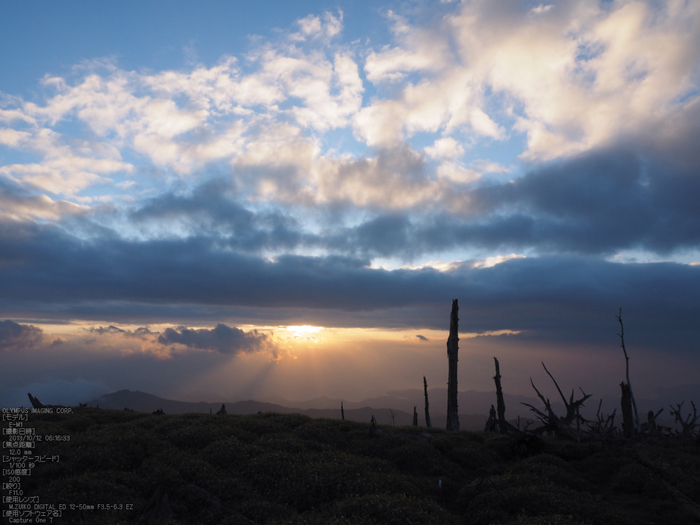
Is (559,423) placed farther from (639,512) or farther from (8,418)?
(8,418)

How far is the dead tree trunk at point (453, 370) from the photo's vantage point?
42906 millimetres

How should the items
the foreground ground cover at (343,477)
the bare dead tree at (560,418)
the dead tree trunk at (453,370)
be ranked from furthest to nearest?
the dead tree trunk at (453,370) < the bare dead tree at (560,418) < the foreground ground cover at (343,477)

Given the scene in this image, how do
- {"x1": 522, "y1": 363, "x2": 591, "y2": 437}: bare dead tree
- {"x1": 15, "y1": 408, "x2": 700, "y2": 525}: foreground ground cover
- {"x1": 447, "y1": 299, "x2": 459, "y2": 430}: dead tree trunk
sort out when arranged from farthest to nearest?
{"x1": 447, "y1": 299, "x2": 459, "y2": 430}: dead tree trunk
{"x1": 522, "y1": 363, "x2": 591, "y2": 437}: bare dead tree
{"x1": 15, "y1": 408, "x2": 700, "y2": 525}: foreground ground cover

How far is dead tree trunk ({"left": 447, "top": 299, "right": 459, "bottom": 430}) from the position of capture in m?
42.9

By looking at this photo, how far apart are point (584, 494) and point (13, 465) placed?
29169 mm

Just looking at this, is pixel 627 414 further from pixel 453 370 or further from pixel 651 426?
pixel 453 370

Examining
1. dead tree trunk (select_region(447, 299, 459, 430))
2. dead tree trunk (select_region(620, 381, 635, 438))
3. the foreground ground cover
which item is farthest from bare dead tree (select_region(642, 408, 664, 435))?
dead tree trunk (select_region(447, 299, 459, 430))

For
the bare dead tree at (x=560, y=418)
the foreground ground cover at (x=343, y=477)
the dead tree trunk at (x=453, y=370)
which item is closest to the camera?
the foreground ground cover at (x=343, y=477)

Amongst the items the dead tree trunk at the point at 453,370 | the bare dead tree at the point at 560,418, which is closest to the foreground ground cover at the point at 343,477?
the bare dead tree at the point at 560,418

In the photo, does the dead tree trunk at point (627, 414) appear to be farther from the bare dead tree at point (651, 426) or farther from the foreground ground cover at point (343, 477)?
the foreground ground cover at point (343, 477)

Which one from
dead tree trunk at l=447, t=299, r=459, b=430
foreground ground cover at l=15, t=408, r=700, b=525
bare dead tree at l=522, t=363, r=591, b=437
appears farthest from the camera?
dead tree trunk at l=447, t=299, r=459, b=430

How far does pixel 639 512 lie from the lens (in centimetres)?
1862

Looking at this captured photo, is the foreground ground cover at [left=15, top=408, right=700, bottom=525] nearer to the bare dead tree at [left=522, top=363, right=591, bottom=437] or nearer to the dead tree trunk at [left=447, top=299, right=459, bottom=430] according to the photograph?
the bare dead tree at [left=522, top=363, right=591, bottom=437]

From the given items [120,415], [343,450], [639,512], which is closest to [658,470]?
[639,512]
